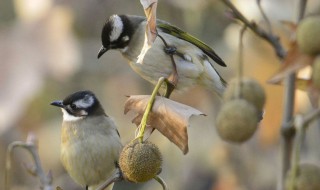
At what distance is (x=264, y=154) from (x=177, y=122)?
3.64m

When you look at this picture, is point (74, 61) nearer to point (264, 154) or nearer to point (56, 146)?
point (264, 154)

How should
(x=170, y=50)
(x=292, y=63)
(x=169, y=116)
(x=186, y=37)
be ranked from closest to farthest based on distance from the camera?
(x=169, y=116) → (x=292, y=63) → (x=170, y=50) → (x=186, y=37)

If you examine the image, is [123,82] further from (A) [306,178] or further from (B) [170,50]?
(A) [306,178]

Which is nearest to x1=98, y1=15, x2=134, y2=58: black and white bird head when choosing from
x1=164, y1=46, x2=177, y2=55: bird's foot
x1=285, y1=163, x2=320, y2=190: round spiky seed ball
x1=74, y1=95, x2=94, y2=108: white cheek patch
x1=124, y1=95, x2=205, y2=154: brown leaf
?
x1=164, y1=46, x2=177, y2=55: bird's foot

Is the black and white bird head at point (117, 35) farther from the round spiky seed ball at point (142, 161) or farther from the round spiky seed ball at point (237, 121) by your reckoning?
Result: the round spiky seed ball at point (142, 161)

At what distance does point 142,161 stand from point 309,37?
517mm

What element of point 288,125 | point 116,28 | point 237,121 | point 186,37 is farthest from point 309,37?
point 116,28

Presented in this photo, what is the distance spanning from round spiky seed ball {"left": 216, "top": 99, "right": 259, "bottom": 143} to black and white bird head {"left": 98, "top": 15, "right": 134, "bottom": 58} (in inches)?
39.5

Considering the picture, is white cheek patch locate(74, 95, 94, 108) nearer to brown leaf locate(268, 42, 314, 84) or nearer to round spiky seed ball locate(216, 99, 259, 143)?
round spiky seed ball locate(216, 99, 259, 143)

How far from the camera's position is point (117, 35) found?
4.05 m

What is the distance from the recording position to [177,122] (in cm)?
224

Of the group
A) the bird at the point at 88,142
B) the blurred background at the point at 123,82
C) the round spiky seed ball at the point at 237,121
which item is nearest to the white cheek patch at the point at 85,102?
the bird at the point at 88,142

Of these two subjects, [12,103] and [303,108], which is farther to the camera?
[303,108]

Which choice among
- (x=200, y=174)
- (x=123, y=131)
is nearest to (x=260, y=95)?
(x=123, y=131)
